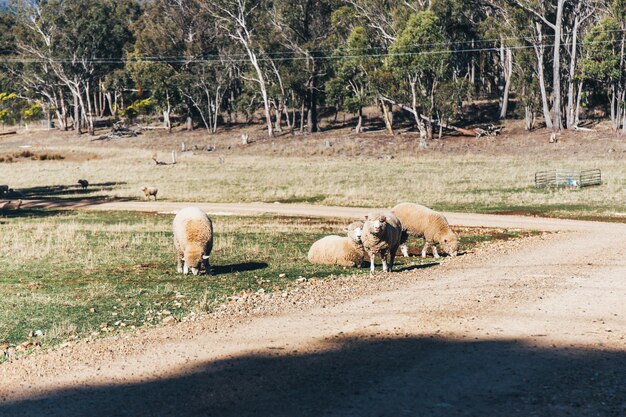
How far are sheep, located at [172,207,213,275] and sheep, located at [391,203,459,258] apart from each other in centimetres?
618

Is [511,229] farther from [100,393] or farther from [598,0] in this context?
[598,0]

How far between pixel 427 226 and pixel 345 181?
3259 cm

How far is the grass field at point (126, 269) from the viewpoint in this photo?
17625 mm

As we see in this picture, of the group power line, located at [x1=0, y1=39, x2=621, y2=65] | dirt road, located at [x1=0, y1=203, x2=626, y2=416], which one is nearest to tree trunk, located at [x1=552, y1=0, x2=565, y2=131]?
power line, located at [x1=0, y1=39, x2=621, y2=65]

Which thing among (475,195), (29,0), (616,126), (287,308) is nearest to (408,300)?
(287,308)

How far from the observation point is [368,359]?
13266 millimetres

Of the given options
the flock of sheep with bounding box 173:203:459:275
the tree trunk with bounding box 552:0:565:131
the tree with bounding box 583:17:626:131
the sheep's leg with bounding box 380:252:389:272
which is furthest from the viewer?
the tree trunk with bounding box 552:0:565:131

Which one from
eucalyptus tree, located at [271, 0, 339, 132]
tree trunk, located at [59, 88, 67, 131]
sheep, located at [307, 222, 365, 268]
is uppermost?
eucalyptus tree, located at [271, 0, 339, 132]

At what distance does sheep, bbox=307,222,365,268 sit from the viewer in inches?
911

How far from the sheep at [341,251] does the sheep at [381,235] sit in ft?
3.37

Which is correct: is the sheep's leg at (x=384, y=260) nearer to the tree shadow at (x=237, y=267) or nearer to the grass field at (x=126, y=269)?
the grass field at (x=126, y=269)

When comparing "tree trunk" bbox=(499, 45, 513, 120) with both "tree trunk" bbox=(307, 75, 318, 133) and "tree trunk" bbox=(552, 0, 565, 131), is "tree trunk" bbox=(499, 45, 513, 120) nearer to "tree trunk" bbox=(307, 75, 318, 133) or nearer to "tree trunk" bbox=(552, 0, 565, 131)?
"tree trunk" bbox=(552, 0, 565, 131)

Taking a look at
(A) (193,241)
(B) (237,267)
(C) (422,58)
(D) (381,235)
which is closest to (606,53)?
(C) (422,58)

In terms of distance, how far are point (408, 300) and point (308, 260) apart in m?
7.39
